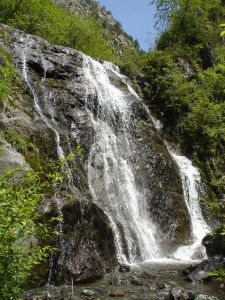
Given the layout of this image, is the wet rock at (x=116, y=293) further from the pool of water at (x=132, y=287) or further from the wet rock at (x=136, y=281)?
the wet rock at (x=136, y=281)

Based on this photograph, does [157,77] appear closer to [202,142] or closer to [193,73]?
[193,73]

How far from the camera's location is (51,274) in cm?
1207

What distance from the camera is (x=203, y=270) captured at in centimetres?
1364

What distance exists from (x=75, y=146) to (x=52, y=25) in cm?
1849

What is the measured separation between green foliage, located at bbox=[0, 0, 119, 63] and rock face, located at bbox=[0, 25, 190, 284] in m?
7.32

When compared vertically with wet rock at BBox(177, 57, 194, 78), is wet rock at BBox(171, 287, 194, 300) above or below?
below

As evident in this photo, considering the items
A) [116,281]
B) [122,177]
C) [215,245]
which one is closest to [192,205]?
[122,177]

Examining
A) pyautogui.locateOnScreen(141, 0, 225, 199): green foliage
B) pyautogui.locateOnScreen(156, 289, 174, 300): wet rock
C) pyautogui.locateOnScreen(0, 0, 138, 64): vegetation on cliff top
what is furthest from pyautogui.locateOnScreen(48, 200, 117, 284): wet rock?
pyautogui.locateOnScreen(0, 0, 138, 64): vegetation on cliff top

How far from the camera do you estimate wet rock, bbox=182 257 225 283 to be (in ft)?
43.2

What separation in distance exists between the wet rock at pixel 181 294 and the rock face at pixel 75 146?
289 centimetres

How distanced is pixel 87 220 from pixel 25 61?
12.5 m

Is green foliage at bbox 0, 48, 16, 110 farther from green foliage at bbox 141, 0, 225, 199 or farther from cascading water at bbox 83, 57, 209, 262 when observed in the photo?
green foliage at bbox 141, 0, 225, 199

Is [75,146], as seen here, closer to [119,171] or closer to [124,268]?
[119,171]

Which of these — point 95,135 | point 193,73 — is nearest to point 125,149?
point 95,135
